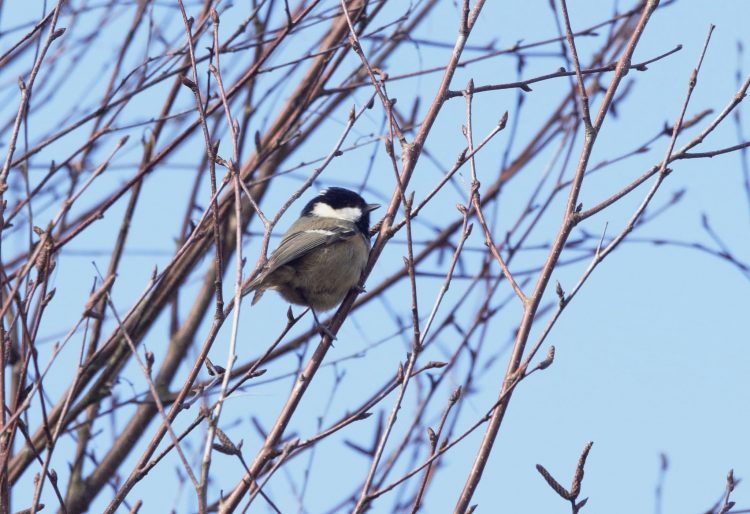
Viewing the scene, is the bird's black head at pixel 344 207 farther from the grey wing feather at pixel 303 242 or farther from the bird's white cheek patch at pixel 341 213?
the grey wing feather at pixel 303 242

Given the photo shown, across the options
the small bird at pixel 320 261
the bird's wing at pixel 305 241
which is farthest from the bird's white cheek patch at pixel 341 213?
the bird's wing at pixel 305 241

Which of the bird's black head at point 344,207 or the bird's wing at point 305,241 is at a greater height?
the bird's black head at point 344,207

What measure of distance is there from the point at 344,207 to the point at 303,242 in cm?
49

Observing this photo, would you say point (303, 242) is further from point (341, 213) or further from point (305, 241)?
point (341, 213)

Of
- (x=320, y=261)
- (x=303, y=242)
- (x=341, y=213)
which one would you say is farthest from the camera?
(x=341, y=213)

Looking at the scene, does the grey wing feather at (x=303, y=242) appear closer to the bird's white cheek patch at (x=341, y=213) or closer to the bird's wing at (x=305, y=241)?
the bird's wing at (x=305, y=241)

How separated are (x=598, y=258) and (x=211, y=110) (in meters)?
1.75

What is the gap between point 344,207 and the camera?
525 centimetres

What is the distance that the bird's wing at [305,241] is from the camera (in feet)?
15.3

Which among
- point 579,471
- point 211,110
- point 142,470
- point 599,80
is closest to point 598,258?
point 579,471

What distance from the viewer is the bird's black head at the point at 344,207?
5.17m

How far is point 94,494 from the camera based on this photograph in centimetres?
454

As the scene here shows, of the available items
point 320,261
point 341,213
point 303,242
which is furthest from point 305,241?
point 341,213

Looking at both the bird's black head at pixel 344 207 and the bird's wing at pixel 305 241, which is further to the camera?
the bird's black head at pixel 344 207
